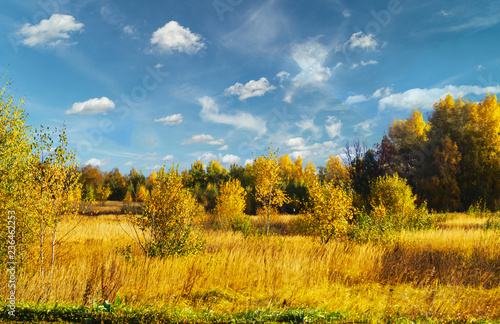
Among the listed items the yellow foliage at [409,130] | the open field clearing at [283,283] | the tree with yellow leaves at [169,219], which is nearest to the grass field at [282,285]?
the open field clearing at [283,283]

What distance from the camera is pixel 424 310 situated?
248 inches

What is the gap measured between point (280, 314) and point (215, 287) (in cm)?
227

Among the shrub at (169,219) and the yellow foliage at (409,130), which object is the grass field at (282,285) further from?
the yellow foliage at (409,130)

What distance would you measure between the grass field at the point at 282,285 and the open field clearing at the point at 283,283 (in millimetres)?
21

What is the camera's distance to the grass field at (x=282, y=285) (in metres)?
6.30

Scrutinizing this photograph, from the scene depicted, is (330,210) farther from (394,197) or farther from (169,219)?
(394,197)

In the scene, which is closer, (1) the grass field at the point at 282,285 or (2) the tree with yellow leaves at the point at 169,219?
(1) the grass field at the point at 282,285

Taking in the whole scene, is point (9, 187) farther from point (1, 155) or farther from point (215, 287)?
point (215, 287)

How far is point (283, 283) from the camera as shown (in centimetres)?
770

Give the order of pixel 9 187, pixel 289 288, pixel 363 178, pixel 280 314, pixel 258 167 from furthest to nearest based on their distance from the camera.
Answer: pixel 363 178, pixel 258 167, pixel 9 187, pixel 289 288, pixel 280 314

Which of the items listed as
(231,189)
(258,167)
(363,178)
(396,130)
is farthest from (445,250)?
(396,130)

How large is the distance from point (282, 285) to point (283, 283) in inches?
3.7

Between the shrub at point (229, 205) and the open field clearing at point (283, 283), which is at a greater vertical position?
the shrub at point (229, 205)

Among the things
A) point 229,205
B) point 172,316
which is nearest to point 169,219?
point 172,316
